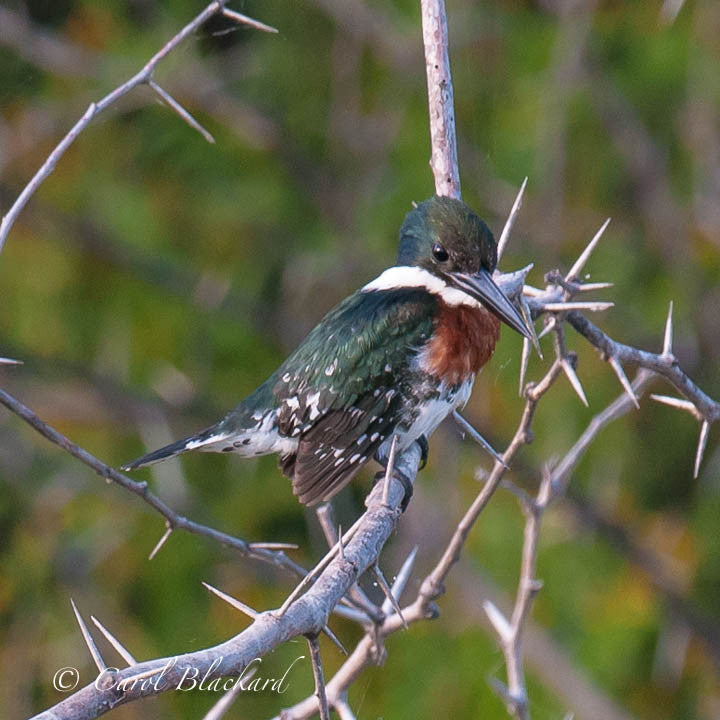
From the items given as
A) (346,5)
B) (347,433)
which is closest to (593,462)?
(346,5)

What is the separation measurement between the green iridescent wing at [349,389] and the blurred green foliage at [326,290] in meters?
2.03

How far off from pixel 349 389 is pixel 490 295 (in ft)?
1.71

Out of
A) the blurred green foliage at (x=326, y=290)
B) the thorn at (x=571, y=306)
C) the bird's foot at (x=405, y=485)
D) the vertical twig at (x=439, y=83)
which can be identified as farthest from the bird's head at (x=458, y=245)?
the blurred green foliage at (x=326, y=290)

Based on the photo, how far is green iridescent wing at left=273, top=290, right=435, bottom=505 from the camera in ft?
10.2

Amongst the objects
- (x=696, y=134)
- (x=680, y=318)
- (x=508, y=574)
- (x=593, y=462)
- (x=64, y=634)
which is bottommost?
(x=64, y=634)

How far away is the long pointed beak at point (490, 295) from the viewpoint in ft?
8.82

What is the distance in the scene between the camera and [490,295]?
2.85 meters

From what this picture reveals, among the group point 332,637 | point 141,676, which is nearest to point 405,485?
point 332,637

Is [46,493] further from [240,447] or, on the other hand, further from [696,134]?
[696,134]

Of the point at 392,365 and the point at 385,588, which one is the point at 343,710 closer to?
the point at 385,588

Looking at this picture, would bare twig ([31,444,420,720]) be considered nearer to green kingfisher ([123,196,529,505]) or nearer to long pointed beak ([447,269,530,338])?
long pointed beak ([447,269,530,338])

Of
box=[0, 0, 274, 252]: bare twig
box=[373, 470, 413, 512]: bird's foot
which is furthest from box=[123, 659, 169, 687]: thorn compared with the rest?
box=[373, 470, 413, 512]: bird's foot

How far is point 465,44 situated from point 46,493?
315 centimetres

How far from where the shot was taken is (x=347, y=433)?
10.3ft
